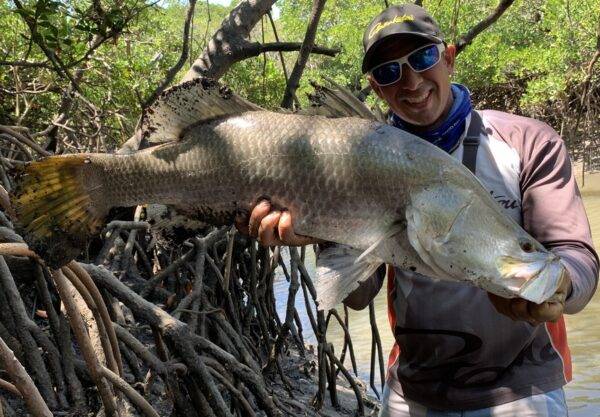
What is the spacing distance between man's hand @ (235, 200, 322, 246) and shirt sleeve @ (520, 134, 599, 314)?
2.03 ft

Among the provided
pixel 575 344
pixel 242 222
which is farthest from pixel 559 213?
pixel 575 344

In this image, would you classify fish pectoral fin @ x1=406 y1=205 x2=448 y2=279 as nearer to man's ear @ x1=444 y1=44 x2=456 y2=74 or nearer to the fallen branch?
man's ear @ x1=444 y1=44 x2=456 y2=74

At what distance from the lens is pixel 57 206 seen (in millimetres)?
1923

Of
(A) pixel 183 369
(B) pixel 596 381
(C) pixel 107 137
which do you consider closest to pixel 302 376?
(B) pixel 596 381

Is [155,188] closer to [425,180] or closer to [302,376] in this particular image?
[425,180]

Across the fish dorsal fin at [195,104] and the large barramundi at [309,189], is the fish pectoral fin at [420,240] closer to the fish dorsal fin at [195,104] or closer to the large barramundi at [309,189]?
the large barramundi at [309,189]

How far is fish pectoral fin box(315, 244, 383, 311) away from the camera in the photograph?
195cm

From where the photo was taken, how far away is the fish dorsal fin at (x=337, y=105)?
1952 millimetres

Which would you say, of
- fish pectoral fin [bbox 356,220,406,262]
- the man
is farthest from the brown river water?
fish pectoral fin [bbox 356,220,406,262]

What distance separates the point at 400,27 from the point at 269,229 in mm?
789

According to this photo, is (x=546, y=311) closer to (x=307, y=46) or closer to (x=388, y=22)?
(x=388, y=22)

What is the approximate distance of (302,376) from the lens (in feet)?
19.8

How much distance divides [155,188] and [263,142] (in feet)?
1.04

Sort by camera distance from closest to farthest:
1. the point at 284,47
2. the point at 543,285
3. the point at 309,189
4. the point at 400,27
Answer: the point at 543,285, the point at 309,189, the point at 400,27, the point at 284,47
